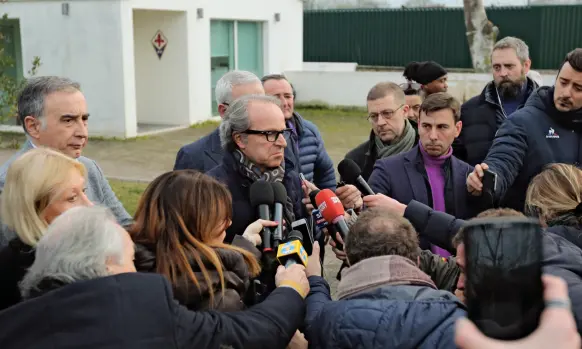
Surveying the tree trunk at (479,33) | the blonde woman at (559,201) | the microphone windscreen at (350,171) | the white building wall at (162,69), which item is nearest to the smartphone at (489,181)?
the microphone windscreen at (350,171)

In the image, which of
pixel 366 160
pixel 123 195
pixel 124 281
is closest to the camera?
pixel 124 281

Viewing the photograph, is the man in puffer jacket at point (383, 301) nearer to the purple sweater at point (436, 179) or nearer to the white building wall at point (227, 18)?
the purple sweater at point (436, 179)

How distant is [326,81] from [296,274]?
664 inches

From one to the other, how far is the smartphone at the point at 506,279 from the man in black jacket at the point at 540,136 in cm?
234

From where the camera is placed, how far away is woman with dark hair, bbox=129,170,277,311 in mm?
2209

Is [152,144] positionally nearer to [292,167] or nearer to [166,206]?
[292,167]

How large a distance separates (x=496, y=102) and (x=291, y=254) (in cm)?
282

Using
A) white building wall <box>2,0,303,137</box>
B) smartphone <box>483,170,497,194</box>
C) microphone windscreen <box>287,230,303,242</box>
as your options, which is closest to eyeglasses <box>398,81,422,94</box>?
smartphone <box>483,170,497,194</box>

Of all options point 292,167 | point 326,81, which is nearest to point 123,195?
point 292,167

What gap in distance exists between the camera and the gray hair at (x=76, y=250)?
6.26 feet

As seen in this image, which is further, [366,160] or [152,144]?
[152,144]

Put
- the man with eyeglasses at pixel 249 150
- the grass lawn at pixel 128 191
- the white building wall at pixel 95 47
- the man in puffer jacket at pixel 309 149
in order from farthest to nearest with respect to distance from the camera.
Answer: the white building wall at pixel 95 47
the grass lawn at pixel 128 191
the man in puffer jacket at pixel 309 149
the man with eyeglasses at pixel 249 150

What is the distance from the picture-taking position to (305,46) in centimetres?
2269

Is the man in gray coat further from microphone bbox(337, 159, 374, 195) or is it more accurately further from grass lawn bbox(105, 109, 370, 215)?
grass lawn bbox(105, 109, 370, 215)
